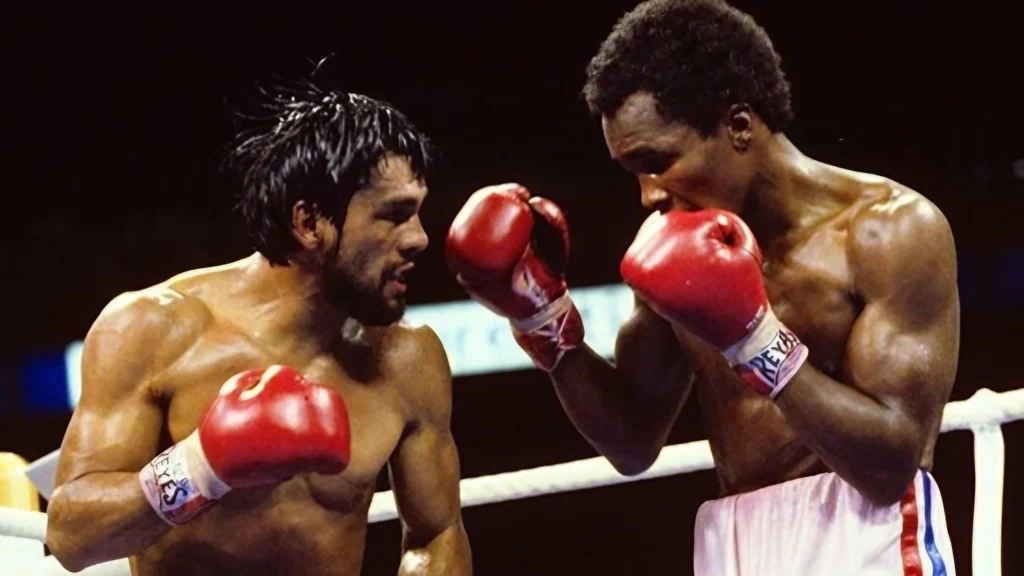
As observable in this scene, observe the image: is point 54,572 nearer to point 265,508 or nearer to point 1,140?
point 265,508

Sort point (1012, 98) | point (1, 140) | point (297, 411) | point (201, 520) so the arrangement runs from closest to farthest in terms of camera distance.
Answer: point (297, 411)
point (201, 520)
point (1, 140)
point (1012, 98)

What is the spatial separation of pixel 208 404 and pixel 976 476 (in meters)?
1.33

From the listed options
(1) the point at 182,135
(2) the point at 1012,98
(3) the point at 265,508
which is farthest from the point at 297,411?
(2) the point at 1012,98

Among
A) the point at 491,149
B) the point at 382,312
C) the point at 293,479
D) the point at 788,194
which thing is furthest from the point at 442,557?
the point at 491,149

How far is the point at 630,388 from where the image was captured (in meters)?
1.97

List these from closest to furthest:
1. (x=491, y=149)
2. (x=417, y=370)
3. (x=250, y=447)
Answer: (x=250, y=447)
(x=417, y=370)
(x=491, y=149)

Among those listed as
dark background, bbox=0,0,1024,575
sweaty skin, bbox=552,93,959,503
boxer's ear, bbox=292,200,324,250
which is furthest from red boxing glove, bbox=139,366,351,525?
dark background, bbox=0,0,1024,575

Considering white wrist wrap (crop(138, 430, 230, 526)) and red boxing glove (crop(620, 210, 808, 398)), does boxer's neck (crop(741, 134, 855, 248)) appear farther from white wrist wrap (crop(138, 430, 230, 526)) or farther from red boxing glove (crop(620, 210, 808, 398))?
white wrist wrap (crop(138, 430, 230, 526))

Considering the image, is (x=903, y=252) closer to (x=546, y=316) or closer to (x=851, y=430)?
(x=851, y=430)

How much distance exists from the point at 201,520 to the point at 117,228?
479 centimetres

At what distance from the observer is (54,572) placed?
1919 millimetres

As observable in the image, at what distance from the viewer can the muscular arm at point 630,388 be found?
6.35ft

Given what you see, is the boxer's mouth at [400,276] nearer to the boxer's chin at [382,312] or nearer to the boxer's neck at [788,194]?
the boxer's chin at [382,312]

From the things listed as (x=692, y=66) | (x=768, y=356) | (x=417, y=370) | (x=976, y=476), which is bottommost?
(x=976, y=476)
